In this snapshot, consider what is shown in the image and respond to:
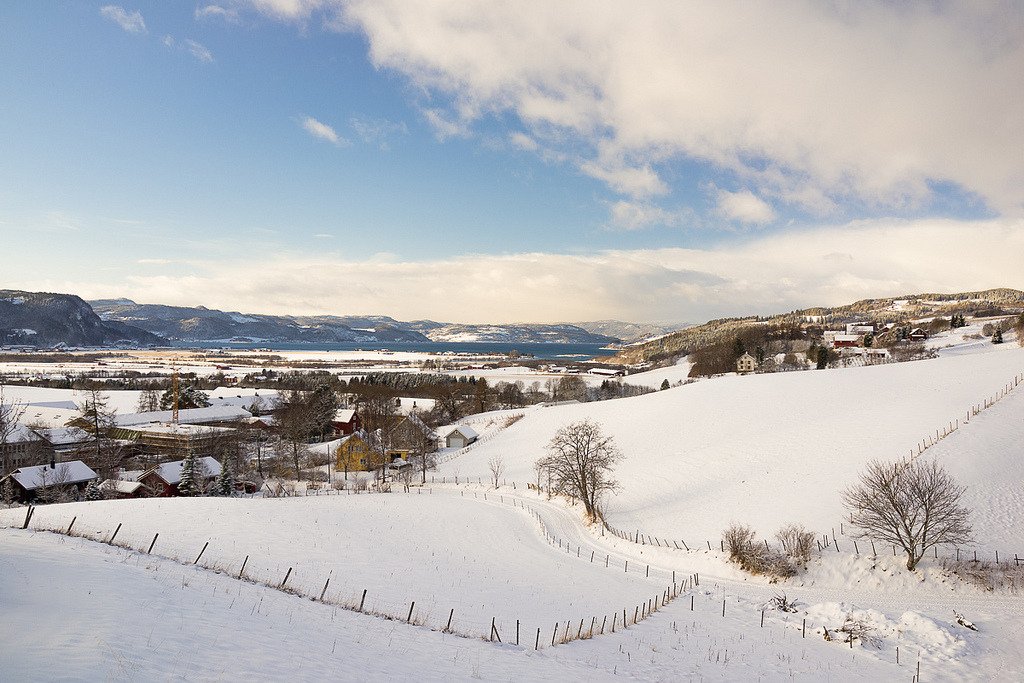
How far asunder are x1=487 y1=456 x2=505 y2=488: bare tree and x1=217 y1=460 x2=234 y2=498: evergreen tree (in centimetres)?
2705

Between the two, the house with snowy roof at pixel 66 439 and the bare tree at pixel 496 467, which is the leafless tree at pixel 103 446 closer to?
the house with snowy roof at pixel 66 439

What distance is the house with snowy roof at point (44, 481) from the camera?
159ft

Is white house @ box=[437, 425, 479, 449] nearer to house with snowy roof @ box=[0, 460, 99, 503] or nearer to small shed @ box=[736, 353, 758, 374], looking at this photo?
house with snowy roof @ box=[0, 460, 99, 503]

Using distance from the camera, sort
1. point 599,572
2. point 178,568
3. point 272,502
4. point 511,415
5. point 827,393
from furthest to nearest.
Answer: point 511,415
point 827,393
point 272,502
point 599,572
point 178,568

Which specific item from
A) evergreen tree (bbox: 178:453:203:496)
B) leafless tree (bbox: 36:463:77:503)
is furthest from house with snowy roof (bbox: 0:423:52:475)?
evergreen tree (bbox: 178:453:203:496)

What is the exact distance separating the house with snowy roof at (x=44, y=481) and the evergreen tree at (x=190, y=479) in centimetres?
913

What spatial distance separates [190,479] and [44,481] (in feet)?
40.8

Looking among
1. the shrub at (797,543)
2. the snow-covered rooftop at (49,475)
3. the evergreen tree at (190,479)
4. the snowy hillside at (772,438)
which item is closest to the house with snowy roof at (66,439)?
the snow-covered rooftop at (49,475)

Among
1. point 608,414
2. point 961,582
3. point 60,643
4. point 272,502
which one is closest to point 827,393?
point 608,414

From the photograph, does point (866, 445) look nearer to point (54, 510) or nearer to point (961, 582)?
point (961, 582)

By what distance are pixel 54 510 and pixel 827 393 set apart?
241 feet

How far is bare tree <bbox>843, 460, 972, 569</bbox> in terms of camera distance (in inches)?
1094

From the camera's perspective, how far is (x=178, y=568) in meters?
18.1

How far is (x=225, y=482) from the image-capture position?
5166 centimetres
